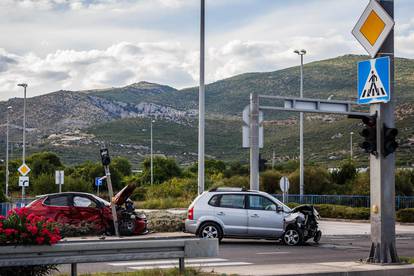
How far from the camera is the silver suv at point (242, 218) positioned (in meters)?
23.7

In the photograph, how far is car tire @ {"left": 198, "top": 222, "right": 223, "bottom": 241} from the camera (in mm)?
23656

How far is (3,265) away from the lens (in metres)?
11.4

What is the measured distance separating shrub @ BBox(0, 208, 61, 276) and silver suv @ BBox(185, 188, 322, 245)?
11.9 metres

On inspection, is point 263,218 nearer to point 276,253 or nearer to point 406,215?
point 276,253

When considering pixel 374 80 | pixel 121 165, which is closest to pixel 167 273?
pixel 374 80

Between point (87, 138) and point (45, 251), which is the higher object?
point (87, 138)

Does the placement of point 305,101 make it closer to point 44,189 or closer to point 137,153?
point 44,189

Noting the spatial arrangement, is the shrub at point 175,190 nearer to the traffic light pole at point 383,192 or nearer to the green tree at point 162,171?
the green tree at point 162,171

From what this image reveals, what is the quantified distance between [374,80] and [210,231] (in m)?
8.95

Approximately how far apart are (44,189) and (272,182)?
57.6 ft

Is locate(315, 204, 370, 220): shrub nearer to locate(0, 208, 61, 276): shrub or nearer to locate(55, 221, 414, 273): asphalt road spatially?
locate(55, 221, 414, 273): asphalt road

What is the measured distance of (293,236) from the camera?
79.5ft

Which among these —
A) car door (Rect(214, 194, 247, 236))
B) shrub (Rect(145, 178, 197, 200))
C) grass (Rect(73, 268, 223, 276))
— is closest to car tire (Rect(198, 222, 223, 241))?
car door (Rect(214, 194, 247, 236))

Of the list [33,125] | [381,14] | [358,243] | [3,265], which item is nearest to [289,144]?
[33,125]
